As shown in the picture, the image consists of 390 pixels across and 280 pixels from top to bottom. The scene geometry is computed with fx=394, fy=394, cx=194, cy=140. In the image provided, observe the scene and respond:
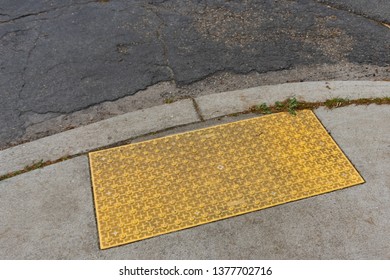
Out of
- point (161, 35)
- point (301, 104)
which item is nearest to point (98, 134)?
point (161, 35)

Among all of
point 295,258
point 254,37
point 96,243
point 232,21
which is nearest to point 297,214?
point 295,258

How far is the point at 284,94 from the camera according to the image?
3.39 m

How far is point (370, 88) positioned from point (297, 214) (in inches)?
62.0

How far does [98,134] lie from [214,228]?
4.02 ft

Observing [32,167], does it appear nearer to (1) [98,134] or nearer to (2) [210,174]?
(1) [98,134]

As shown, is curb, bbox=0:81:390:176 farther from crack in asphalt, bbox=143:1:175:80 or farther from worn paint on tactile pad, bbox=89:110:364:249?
crack in asphalt, bbox=143:1:175:80

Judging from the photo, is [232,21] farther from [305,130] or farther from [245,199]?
[245,199]

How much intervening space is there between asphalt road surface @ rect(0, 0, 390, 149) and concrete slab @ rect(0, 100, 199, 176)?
0.22m

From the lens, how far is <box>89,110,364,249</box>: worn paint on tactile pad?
8.31 feet

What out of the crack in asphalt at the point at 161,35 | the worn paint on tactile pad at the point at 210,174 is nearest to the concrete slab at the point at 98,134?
the worn paint on tactile pad at the point at 210,174

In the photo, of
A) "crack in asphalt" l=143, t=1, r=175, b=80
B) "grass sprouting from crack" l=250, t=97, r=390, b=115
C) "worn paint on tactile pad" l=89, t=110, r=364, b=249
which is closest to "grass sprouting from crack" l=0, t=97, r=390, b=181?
"grass sprouting from crack" l=250, t=97, r=390, b=115

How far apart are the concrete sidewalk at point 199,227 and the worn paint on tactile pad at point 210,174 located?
0.08 meters

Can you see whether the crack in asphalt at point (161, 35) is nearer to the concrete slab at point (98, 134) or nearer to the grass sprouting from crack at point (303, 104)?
the concrete slab at point (98, 134)

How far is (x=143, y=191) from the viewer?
2.67 meters
